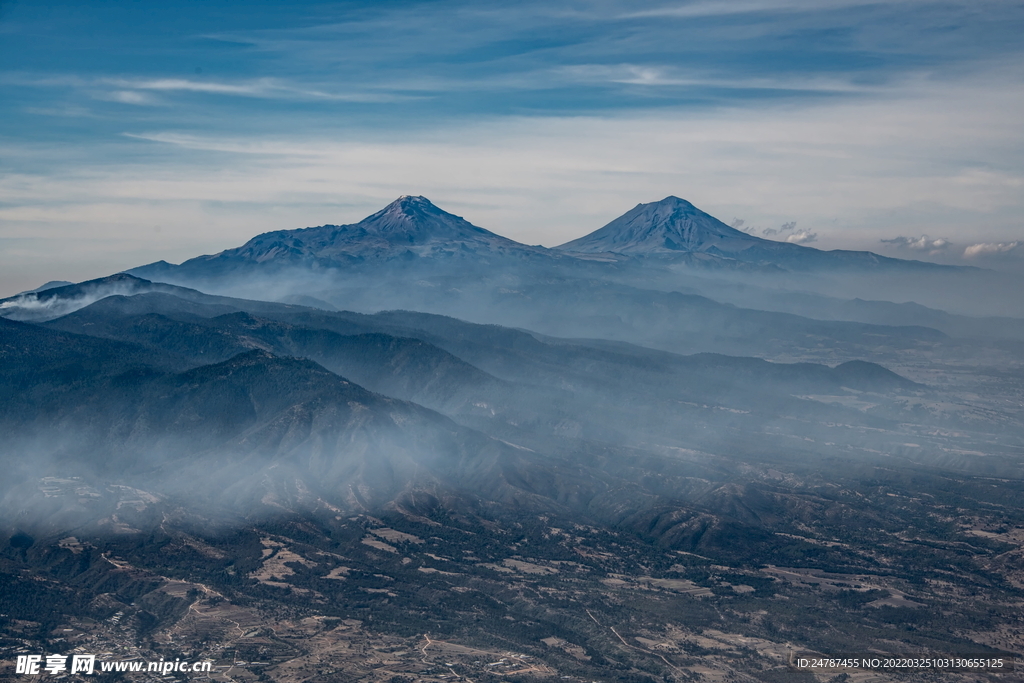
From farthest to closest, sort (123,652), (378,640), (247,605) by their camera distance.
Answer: (247,605)
(378,640)
(123,652)

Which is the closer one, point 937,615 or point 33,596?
point 33,596

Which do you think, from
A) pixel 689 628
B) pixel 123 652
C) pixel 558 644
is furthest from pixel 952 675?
pixel 123 652

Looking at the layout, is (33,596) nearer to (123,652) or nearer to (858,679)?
(123,652)

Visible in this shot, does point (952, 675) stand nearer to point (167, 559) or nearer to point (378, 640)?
point (378, 640)

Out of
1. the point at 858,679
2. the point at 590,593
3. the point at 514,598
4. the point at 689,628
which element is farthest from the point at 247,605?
the point at 858,679

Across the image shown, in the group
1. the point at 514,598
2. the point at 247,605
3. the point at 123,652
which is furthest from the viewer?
the point at 514,598

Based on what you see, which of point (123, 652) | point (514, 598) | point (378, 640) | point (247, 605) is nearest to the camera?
point (123, 652)

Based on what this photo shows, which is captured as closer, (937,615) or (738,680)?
(738,680)

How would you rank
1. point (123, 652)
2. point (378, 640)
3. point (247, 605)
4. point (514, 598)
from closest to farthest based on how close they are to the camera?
point (123, 652) < point (378, 640) < point (247, 605) < point (514, 598)
